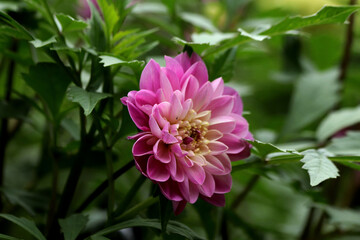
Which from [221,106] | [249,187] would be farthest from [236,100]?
[249,187]

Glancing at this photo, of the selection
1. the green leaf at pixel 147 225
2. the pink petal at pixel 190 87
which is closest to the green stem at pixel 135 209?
the green leaf at pixel 147 225

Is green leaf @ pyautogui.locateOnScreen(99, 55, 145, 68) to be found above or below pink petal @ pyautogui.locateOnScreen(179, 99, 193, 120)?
above

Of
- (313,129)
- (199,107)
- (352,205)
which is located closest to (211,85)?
(199,107)

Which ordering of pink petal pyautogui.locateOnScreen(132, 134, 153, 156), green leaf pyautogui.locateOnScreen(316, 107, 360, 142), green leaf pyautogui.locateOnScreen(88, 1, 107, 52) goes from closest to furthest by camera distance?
pink petal pyautogui.locateOnScreen(132, 134, 153, 156)
green leaf pyautogui.locateOnScreen(88, 1, 107, 52)
green leaf pyautogui.locateOnScreen(316, 107, 360, 142)

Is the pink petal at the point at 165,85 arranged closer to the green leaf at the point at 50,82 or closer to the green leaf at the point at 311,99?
the green leaf at the point at 50,82

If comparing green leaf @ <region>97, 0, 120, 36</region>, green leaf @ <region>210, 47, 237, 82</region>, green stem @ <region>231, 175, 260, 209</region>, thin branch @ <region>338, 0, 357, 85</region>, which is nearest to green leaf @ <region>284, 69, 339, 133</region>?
thin branch @ <region>338, 0, 357, 85</region>

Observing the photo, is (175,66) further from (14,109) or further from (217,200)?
(14,109)

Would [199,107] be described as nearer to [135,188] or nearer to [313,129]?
[135,188]

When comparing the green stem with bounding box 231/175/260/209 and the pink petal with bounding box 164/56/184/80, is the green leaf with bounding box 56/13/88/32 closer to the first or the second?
the pink petal with bounding box 164/56/184/80
